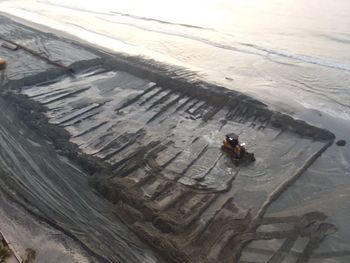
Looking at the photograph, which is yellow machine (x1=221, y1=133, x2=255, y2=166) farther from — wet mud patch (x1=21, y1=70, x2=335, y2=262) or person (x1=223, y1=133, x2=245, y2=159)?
wet mud patch (x1=21, y1=70, x2=335, y2=262)

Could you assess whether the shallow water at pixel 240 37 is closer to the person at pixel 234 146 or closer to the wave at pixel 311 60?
the wave at pixel 311 60

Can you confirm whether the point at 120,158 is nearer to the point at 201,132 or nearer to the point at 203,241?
the point at 201,132

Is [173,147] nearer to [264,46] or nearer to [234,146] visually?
[234,146]


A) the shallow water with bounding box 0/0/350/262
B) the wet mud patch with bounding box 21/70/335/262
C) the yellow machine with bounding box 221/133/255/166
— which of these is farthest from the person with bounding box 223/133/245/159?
the shallow water with bounding box 0/0/350/262

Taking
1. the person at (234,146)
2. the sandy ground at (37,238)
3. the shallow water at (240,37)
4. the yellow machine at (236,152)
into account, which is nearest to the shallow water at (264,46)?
the shallow water at (240,37)

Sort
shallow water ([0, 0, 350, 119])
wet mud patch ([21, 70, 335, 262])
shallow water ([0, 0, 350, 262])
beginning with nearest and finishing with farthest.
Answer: wet mud patch ([21, 70, 335, 262]), shallow water ([0, 0, 350, 262]), shallow water ([0, 0, 350, 119])

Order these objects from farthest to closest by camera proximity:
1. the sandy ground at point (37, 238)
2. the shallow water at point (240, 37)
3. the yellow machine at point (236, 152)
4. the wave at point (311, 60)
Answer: the wave at point (311, 60)
the shallow water at point (240, 37)
the yellow machine at point (236, 152)
the sandy ground at point (37, 238)

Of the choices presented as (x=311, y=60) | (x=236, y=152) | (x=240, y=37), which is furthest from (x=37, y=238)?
(x=240, y=37)

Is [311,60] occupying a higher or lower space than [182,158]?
higher
